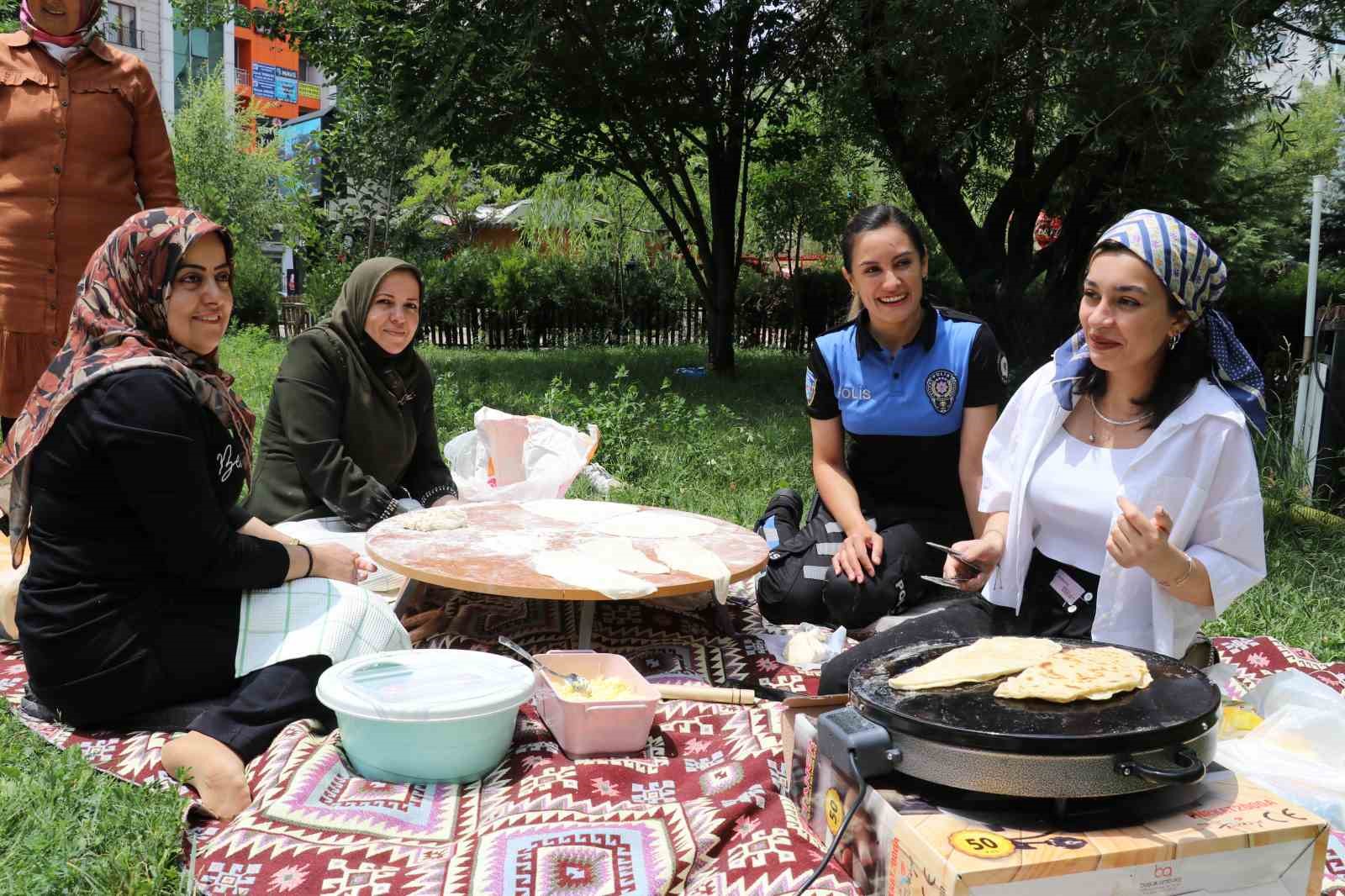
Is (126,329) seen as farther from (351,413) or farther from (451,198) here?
(451,198)

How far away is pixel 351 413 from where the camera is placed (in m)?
3.98

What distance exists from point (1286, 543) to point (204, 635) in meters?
4.74

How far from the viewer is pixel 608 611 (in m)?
3.90

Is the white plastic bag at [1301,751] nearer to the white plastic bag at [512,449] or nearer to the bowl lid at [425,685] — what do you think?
the bowl lid at [425,685]

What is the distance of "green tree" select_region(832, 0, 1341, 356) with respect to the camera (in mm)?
5707

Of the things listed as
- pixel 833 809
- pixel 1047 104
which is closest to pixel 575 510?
pixel 833 809

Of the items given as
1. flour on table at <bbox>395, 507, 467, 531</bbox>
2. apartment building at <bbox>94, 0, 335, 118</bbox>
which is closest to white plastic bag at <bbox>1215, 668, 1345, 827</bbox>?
flour on table at <bbox>395, 507, 467, 531</bbox>

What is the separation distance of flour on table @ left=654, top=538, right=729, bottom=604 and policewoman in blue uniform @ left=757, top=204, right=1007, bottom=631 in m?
0.51

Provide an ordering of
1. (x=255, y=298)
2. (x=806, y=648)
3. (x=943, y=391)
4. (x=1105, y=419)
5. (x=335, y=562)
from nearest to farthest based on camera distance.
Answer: (x=1105, y=419) → (x=335, y=562) → (x=806, y=648) → (x=943, y=391) → (x=255, y=298)

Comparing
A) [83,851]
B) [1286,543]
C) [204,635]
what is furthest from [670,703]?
[1286,543]

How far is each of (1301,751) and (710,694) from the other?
1.36 meters

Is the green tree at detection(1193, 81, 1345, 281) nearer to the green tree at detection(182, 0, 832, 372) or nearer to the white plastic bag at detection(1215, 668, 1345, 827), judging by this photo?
the green tree at detection(182, 0, 832, 372)

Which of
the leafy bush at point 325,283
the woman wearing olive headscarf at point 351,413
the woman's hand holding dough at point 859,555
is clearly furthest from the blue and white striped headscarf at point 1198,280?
the leafy bush at point 325,283

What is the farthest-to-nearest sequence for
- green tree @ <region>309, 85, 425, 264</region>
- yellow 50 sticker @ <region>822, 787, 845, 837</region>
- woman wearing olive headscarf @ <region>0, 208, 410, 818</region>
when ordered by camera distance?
green tree @ <region>309, 85, 425, 264</region>
woman wearing olive headscarf @ <region>0, 208, 410, 818</region>
yellow 50 sticker @ <region>822, 787, 845, 837</region>
